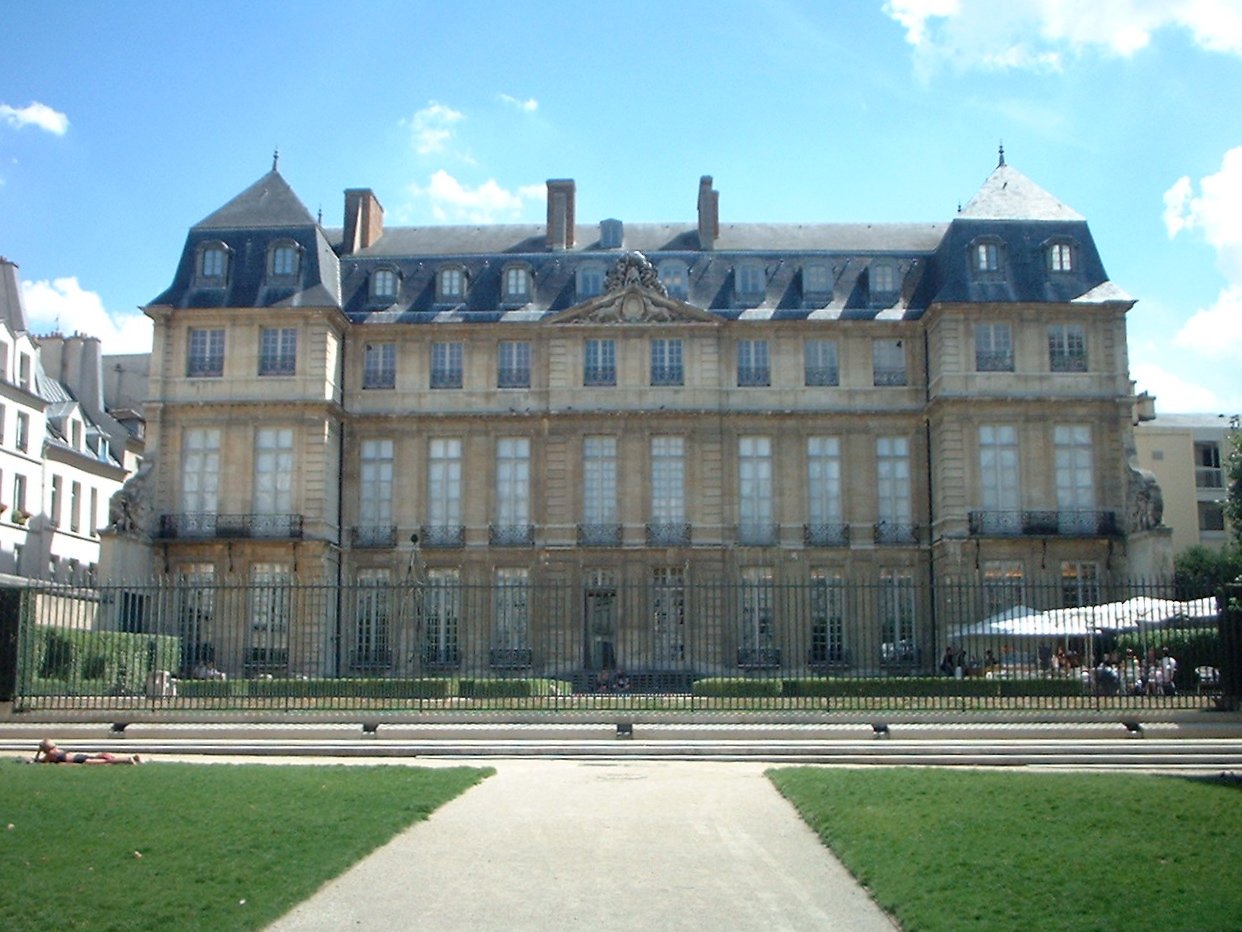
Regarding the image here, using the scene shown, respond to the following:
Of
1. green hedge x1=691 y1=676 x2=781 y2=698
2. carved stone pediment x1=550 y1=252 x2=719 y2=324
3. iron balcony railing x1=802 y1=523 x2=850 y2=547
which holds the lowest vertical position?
green hedge x1=691 y1=676 x2=781 y2=698

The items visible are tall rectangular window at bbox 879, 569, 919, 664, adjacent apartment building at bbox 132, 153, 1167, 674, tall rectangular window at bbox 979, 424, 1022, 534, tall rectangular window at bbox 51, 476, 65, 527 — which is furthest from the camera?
tall rectangular window at bbox 51, 476, 65, 527

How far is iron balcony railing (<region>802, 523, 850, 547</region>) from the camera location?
38781 millimetres

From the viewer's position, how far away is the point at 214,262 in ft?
131

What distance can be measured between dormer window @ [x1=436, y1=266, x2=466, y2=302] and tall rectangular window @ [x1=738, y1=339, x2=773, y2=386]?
830 cm

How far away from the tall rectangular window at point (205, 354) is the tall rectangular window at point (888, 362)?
18.4 metres

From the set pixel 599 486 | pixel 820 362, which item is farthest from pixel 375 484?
pixel 820 362

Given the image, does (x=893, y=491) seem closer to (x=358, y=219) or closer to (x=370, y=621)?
(x=370, y=621)

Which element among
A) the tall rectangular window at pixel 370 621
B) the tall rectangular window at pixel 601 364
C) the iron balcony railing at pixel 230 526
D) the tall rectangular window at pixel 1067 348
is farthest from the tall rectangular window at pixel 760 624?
the iron balcony railing at pixel 230 526

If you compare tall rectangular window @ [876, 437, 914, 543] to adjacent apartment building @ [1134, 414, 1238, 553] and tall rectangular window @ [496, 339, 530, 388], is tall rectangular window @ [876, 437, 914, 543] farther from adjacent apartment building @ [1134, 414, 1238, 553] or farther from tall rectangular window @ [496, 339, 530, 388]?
adjacent apartment building @ [1134, 414, 1238, 553]

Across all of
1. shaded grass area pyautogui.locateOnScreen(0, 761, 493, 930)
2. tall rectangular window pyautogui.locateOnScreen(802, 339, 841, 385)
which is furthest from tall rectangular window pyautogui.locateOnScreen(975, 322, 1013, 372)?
shaded grass area pyautogui.locateOnScreen(0, 761, 493, 930)

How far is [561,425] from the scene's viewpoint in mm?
39406

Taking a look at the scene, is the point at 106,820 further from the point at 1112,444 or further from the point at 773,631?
the point at 1112,444

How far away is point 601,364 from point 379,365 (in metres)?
6.43

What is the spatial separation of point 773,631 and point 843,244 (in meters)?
12.6
